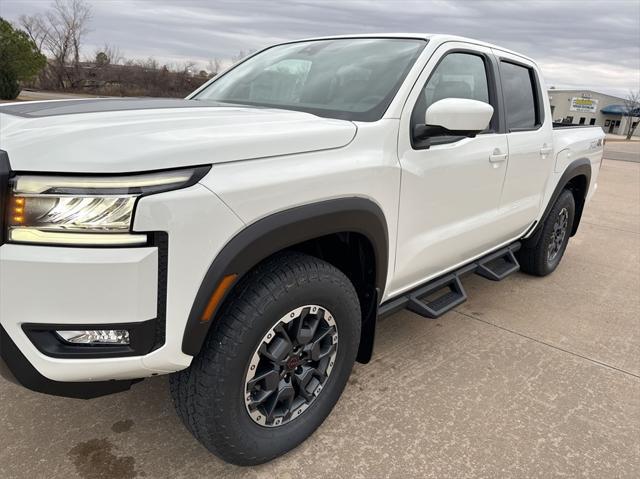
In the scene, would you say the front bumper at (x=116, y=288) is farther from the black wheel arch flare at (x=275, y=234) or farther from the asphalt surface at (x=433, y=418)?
the asphalt surface at (x=433, y=418)

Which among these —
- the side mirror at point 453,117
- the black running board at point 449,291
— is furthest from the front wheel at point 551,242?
the side mirror at point 453,117

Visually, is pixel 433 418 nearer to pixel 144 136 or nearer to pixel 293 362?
pixel 293 362

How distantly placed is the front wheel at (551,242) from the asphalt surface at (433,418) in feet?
2.91

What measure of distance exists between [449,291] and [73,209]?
8.02ft

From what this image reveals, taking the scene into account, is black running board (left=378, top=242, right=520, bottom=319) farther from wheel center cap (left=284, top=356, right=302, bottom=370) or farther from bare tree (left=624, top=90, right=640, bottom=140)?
bare tree (left=624, top=90, right=640, bottom=140)

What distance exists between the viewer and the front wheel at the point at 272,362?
1.86m

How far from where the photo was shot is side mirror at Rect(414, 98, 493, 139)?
7.55ft

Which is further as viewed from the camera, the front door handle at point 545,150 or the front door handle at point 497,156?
the front door handle at point 545,150

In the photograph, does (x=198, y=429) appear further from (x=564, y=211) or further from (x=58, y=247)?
(x=564, y=211)

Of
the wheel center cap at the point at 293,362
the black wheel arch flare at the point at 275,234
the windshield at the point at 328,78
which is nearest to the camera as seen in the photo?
the black wheel arch flare at the point at 275,234

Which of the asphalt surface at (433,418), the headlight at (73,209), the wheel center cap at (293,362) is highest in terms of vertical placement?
the headlight at (73,209)

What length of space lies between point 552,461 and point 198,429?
155 cm

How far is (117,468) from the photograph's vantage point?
214cm

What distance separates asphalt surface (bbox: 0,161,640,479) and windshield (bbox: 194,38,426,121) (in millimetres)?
1457
